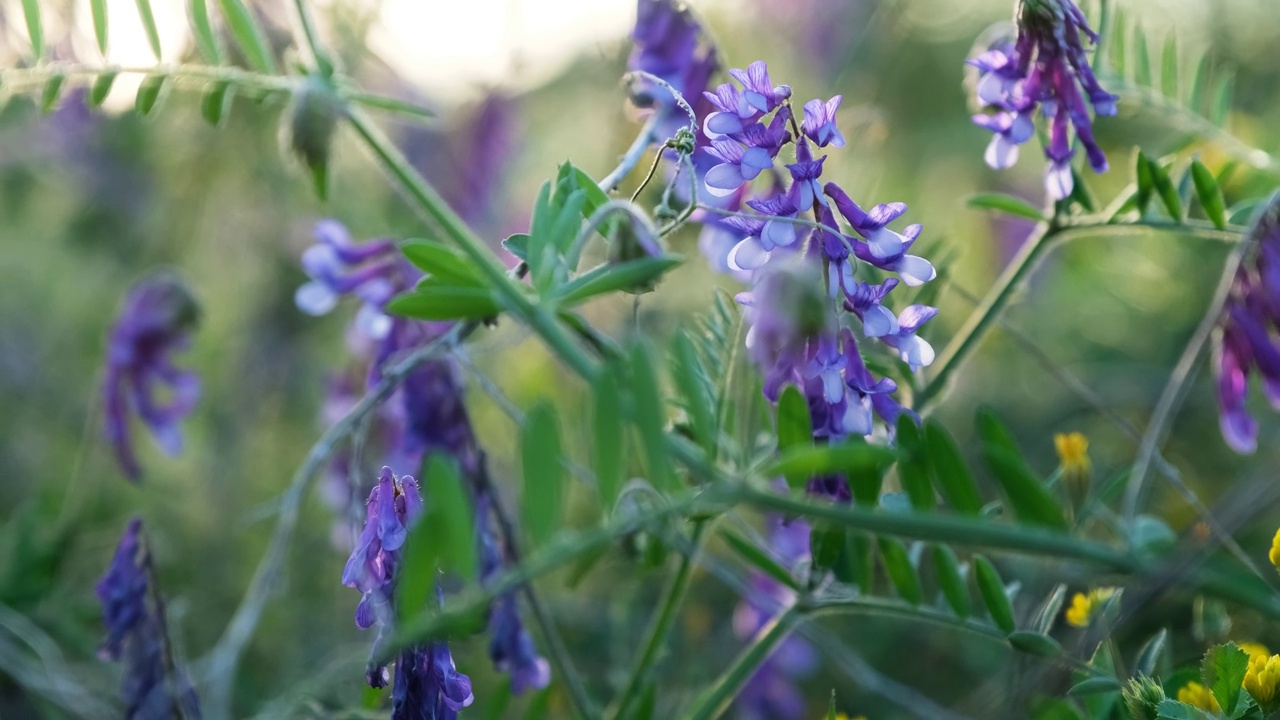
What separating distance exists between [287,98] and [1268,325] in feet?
3.21

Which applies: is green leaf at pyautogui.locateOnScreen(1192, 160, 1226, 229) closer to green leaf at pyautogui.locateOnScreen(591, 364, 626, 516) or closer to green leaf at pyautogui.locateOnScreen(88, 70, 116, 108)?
green leaf at pyautogui.locateOnScreen(591, 364, 626, 516)

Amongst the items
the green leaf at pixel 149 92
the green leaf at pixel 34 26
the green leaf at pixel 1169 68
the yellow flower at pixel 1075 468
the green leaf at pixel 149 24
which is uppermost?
the green leaf at pixel 1169 68

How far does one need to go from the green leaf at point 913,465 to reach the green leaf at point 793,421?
75 millimetres

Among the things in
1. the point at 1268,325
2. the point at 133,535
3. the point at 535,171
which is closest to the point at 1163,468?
the point at 1268,325

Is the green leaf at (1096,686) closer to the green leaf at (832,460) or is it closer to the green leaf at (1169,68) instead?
the green leaf at (832,460)

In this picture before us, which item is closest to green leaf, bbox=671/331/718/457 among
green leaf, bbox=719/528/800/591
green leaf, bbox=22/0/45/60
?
green leaf, bbox=719/528/800/591

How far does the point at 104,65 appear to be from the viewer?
1170 millimetres

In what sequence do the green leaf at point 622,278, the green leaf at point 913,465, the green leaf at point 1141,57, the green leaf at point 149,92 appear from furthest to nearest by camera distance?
the green leaf at point 1141,57
the green leaf at point 149,92
the green leaf at point 913,465
the green leaf at point 622,278

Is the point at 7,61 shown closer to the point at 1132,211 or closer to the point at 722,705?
the point at 722,705

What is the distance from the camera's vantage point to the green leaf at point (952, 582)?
3.24ft

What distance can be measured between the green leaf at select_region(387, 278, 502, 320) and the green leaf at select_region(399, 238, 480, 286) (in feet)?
0.04

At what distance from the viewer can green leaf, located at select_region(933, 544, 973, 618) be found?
0.99 metres

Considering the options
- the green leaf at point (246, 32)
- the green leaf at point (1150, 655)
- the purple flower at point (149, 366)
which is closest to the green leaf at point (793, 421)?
the green leaf at point (1150, 655)

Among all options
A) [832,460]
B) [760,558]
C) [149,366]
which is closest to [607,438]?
[832,460]
